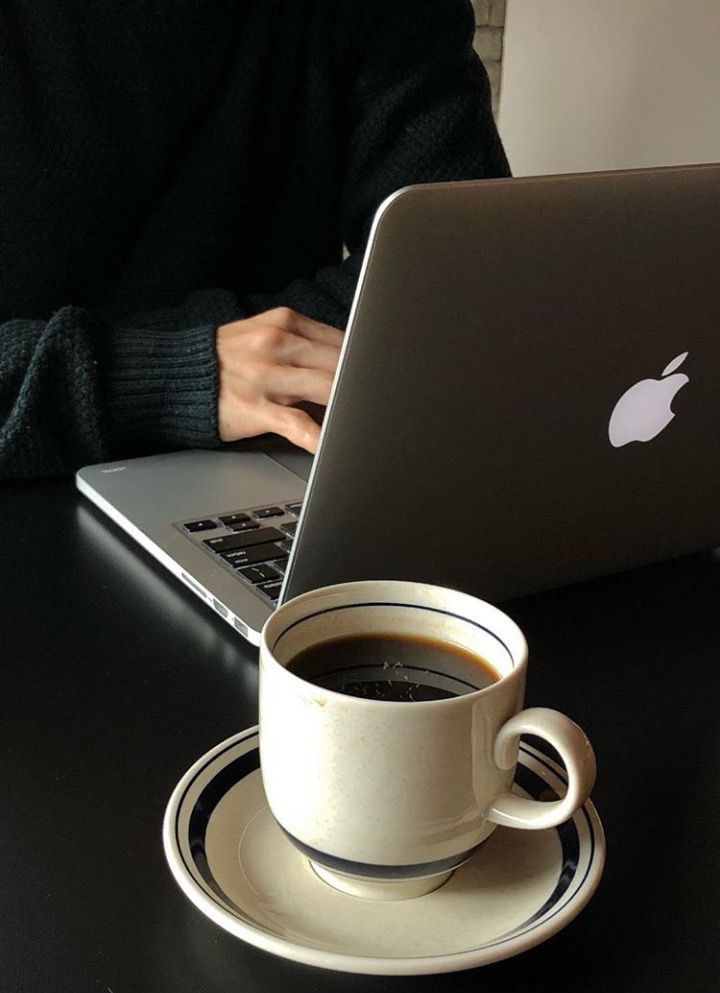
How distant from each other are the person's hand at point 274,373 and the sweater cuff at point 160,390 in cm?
1

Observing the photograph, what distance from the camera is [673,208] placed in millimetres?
542

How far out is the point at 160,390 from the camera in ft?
3.03

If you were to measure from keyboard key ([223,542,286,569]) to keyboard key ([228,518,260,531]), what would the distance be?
4cm

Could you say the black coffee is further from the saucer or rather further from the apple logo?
the apple logo

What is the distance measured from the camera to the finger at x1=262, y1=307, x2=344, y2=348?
98cm

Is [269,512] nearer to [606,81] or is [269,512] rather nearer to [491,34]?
[606,81]

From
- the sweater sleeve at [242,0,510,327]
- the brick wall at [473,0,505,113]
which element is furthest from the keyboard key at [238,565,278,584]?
the brick wall at [473,0,505,113]

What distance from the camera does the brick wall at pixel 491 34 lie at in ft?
8.61

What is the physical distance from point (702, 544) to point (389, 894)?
42cm

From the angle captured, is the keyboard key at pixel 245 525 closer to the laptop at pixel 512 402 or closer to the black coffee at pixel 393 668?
the laptop at pixel 512 402

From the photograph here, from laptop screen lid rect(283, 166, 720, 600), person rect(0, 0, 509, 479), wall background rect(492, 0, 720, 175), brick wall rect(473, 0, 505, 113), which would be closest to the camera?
laptop screen lid rect(283, 166, 720, 600)

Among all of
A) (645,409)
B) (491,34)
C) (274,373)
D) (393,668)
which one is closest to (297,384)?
(274,373)

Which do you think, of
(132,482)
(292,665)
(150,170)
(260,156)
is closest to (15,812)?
(292,665)

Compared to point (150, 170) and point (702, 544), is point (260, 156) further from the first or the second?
point (702, 544)
